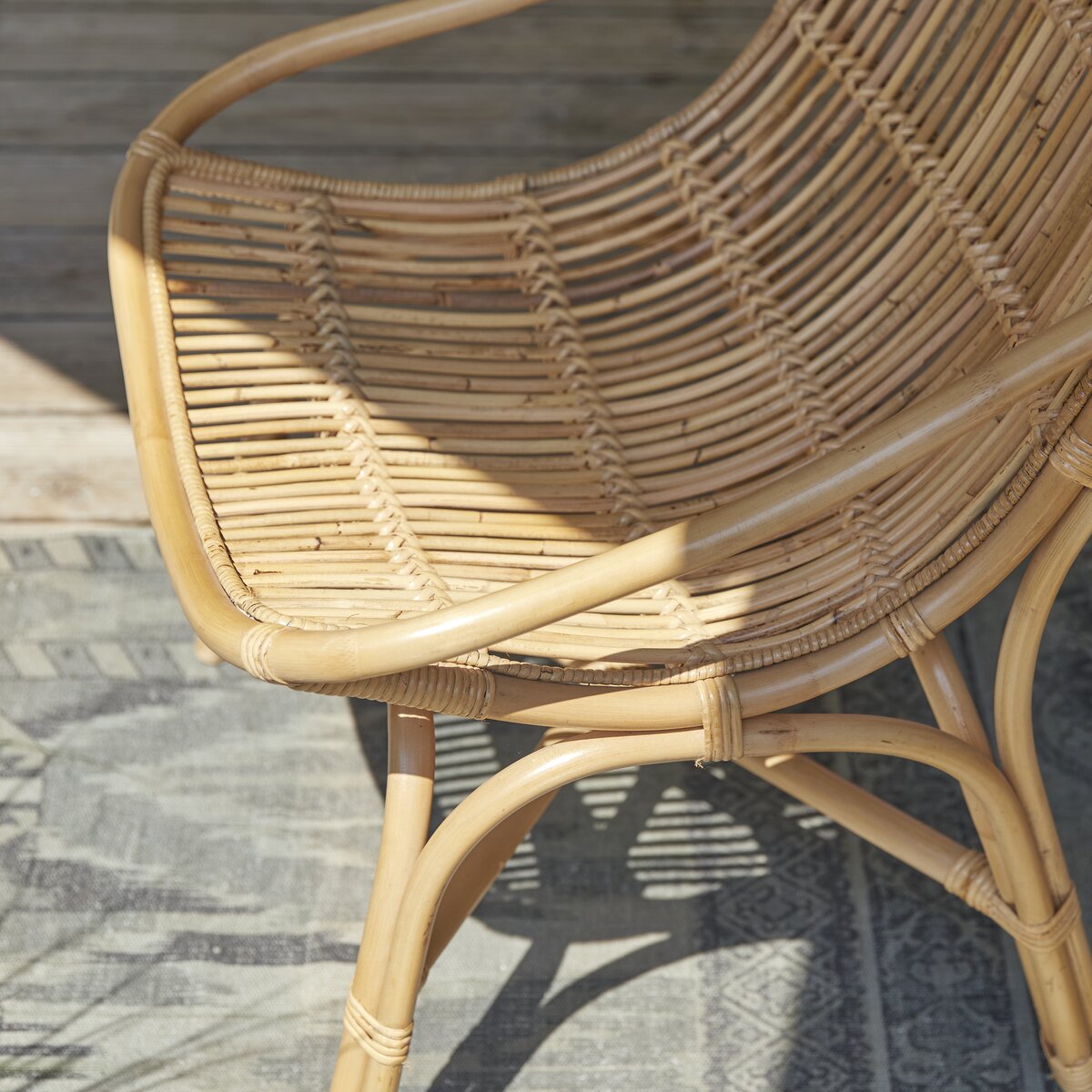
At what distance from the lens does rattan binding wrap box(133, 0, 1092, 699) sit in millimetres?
1031

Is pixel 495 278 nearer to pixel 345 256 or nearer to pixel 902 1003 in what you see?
pixel 345 256

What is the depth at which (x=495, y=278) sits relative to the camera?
1.37m

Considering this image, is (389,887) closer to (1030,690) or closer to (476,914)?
(476,914)

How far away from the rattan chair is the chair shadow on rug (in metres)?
0.14

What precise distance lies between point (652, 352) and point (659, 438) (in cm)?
11

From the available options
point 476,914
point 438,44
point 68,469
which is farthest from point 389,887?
point 438,44

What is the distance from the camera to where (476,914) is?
1387 mm

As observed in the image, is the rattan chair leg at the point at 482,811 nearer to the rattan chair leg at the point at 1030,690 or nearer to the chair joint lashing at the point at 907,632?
the chair joint lashing at the point at 907,632

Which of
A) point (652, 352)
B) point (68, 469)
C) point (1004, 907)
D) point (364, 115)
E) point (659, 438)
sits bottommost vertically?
point (1004, 907)

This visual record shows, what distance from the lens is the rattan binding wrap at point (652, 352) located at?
103cm

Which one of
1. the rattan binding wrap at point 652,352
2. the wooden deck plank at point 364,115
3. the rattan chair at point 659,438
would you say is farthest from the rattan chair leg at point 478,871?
the wooden deck plank at point 364,115

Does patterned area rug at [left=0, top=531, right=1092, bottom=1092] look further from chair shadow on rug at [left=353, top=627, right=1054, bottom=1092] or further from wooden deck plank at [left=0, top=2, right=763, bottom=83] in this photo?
wooden deck plank at [left=0, top=2, right=763, bottom=83]

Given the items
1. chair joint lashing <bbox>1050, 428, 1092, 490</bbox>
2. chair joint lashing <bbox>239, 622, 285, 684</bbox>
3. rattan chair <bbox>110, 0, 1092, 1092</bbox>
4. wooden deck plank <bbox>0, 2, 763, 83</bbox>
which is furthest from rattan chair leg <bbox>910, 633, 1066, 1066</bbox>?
wooden deck plank <bbox>0, 2, 763, 83</bbox>

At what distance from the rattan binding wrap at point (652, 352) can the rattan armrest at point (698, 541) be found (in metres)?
0.07
